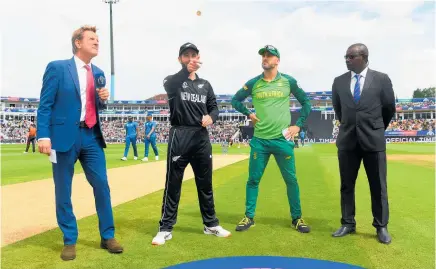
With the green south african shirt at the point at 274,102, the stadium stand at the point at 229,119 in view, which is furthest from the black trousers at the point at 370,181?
the stadium stand at the point at 229,119

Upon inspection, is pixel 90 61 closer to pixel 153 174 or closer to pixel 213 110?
pixel 213 110

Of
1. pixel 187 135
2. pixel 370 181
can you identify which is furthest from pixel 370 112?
pixel 187 135

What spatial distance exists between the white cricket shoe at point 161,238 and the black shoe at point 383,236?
101 inches

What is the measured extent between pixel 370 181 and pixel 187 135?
247 centimetres

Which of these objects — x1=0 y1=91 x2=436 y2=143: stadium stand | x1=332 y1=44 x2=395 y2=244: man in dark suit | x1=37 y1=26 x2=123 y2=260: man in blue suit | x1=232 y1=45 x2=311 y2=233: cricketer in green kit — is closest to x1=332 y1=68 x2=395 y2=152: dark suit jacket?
x1=332 y1=44 x2=395 y2=244: man in dark suit

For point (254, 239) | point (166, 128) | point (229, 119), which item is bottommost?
point (166, 128)

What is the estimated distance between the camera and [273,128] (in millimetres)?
5227

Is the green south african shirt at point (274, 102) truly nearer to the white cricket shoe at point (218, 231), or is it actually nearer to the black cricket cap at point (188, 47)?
the black cricket cap at point (188, 47)

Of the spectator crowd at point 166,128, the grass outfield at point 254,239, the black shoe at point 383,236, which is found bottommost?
the spectator crowd at point 166,128

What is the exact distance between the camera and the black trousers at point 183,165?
15.6 ft

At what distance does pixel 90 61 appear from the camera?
4422 millimetres

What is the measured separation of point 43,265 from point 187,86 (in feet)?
8.38

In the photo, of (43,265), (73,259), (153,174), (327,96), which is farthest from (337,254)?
(327,96)

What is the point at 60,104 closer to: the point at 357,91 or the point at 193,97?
the point at 193,97
